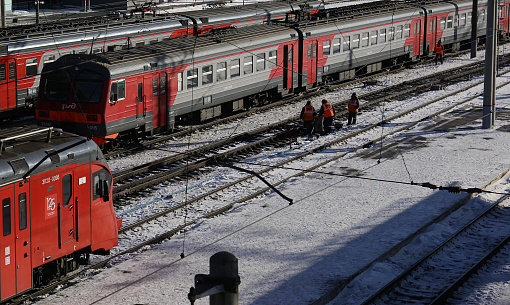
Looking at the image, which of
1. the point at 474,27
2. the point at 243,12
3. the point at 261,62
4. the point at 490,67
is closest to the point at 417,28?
the point at 474,27

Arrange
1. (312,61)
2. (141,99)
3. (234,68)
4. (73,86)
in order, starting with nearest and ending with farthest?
(73,86) → (141,99) → (234,68) → (312,61)

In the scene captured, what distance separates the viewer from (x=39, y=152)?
42.7ft

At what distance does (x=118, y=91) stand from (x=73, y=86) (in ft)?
4.32

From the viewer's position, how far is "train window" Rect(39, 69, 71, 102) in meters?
22.9

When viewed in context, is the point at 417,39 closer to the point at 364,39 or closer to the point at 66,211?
the point at 364,39

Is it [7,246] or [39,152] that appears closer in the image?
[7,246]

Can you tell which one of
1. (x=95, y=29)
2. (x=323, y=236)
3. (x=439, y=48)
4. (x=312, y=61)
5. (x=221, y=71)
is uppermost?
(x=95, y=29)

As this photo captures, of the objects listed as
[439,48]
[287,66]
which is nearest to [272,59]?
[287,66]

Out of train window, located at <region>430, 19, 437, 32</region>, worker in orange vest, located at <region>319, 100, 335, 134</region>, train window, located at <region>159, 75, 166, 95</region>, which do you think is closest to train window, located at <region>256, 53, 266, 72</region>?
worker in orange vest, located at <region>319, 100, 335, 134</region>

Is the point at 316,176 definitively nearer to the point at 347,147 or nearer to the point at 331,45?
the point at 347,147

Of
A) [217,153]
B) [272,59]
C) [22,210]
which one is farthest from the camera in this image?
[272,59]

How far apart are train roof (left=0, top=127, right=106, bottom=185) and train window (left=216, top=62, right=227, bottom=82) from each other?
44.0 feet

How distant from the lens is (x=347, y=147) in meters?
25.5

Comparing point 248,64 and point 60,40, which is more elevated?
point 60,40
